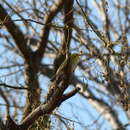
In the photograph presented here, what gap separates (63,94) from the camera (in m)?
1.69

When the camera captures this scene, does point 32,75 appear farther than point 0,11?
Yes

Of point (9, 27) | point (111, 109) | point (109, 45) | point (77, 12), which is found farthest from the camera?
point (111, 109)

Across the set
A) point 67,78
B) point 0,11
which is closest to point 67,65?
point 67,78

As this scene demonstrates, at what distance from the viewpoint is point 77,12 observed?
353 cm

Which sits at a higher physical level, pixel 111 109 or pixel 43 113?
pixel 43 113

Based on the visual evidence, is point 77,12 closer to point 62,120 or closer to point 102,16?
point 62,120

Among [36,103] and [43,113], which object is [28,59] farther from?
[43,113]

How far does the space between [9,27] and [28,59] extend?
1.32 ft

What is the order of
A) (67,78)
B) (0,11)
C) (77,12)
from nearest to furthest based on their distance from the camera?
(67,78)
(0,11)
(77,12)

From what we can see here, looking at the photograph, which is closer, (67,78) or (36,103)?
(67,78)

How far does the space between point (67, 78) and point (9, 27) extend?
66.2 inches

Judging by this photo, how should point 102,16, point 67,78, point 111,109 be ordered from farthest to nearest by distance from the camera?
point 102,16, point 111,109, point 67,78

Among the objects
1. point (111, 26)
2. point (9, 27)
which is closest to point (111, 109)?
point (111, 26)

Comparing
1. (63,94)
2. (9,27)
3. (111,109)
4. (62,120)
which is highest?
(9,27)
